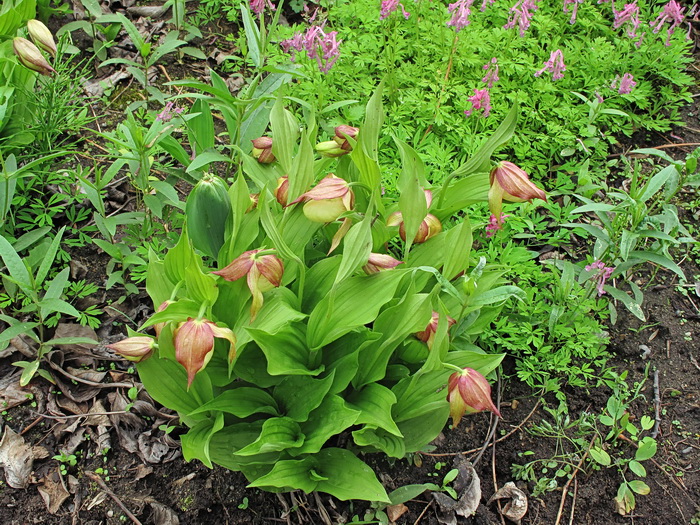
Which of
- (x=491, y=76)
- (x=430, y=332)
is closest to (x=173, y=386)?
(x=430, y=332)

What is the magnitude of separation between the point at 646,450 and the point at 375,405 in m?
0.89

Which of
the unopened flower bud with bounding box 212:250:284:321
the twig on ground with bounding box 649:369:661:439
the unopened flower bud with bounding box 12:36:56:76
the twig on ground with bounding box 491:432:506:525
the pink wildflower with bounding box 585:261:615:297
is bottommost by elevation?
the twig on ground with bounding box 491:432:506:525

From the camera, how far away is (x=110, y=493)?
1.61 metres

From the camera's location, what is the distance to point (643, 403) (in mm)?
1946

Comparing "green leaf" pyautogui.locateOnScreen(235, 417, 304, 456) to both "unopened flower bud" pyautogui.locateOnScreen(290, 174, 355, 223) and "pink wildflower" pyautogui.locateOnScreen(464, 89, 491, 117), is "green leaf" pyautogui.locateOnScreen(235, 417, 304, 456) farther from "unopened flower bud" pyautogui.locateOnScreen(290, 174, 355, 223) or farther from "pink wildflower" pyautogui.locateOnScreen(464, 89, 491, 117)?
"pink wildflower" pyautogui.locateOnScreen(464, 89, 491, 117)

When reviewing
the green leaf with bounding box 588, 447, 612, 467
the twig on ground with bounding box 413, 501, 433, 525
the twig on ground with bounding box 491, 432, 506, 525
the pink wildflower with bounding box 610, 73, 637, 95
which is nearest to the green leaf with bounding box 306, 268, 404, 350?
the twig on ground with bounding box 413, 501, 433, 525

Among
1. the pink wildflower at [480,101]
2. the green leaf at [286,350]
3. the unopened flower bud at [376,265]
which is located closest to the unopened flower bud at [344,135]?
the unopened flower bud at [376,265]

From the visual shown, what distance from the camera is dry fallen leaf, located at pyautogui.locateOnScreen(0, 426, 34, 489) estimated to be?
1596mm

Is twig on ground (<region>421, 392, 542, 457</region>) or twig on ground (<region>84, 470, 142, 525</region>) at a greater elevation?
twig on ground (<region>421, 392, 542, 457</region>)

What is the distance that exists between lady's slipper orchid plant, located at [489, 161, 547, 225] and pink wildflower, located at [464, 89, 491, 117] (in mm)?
943

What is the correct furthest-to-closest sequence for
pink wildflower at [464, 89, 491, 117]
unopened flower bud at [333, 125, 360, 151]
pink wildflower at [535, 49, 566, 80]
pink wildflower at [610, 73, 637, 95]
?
pink wildflower at [610, 73, 637, 95] < pink wildflower at [535, 49, 566, 80] < pink wildflower at [464, 89, 491, 117] < unopened flower bud at [333, 125, 360, 151]

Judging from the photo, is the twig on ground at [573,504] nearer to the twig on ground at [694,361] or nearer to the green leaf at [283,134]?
the twig on ground at [694,361]

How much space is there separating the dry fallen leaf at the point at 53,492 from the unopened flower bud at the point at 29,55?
1.18 meters

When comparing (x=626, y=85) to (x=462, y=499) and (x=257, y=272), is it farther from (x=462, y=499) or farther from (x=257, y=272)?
(x=257, y=272)
